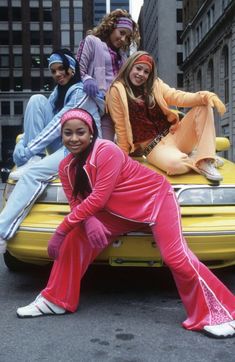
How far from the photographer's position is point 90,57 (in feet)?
16.4

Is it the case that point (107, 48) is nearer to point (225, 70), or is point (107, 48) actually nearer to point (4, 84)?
point (225, 70)

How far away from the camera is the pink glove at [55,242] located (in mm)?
3374

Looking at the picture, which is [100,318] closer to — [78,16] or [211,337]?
[211,337]

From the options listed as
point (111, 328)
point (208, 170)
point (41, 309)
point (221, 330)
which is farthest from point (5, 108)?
point (221, 330)

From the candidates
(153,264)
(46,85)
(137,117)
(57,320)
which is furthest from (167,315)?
(46,85)

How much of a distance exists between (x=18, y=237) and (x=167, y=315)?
1.21 meters

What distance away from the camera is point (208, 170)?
4035 millimetres

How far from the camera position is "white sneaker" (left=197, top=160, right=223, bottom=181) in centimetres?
398

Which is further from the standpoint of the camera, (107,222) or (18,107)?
(18,107)

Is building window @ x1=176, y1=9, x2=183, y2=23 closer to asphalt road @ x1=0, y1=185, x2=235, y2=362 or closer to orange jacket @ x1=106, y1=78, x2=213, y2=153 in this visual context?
orange jacket @ x1=106, y1=78, x2=213, y2=153

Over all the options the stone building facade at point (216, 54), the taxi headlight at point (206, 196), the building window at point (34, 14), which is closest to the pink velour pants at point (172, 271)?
the taxi headlight at point (206, 196)

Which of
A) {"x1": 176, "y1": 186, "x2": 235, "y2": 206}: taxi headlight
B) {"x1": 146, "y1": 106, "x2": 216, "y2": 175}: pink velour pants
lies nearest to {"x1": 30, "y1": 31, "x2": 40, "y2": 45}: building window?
{"x1": 146, "y1": 106, "x2": 216, "y2": 175}: pink velour pants

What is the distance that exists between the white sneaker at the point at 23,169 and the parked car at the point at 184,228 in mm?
331

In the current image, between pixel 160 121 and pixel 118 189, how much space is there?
1240 millimetres
